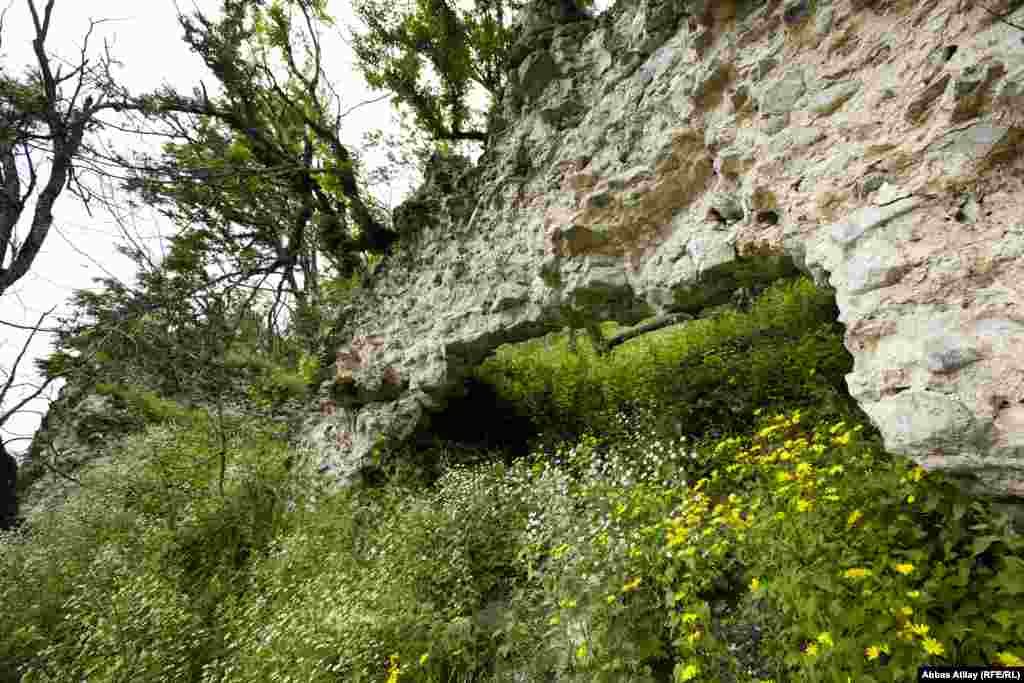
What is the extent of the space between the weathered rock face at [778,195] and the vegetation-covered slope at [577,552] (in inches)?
19.0

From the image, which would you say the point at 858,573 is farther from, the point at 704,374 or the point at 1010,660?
the point at 704,374

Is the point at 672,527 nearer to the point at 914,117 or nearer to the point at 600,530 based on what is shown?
the point at 600,530

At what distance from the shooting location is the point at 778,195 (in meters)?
2.45

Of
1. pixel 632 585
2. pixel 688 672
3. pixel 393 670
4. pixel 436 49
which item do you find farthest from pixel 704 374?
pixel 436 49

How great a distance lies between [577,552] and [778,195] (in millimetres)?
2370

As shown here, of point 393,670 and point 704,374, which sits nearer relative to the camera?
point 393,670

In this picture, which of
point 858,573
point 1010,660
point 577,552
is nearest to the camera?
point 1010,660

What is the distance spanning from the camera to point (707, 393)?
14.6 ft

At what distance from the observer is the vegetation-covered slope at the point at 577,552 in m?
1.71

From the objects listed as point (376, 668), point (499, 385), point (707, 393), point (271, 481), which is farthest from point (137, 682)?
point (707, 393)

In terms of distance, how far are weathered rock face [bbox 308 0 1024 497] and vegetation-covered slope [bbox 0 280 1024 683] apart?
0.48 metres

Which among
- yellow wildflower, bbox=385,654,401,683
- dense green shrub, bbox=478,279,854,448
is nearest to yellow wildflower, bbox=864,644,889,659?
yellow wildflower, bbox=385,654,401,683

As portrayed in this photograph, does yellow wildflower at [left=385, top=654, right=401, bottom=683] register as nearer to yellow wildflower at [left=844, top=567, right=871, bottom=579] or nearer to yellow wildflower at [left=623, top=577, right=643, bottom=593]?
yellow wildflower at [left=623, top=577, right=643, bottom=593]

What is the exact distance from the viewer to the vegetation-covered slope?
5.61ft
